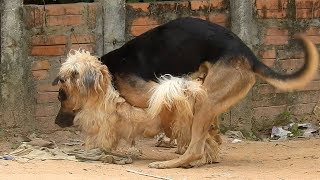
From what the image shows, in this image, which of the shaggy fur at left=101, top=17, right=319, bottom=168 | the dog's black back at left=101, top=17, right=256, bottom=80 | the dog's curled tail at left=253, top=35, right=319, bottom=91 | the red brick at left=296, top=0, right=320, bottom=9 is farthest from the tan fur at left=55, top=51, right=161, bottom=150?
the red brick at left=296, top=0, right=320, bottom=9

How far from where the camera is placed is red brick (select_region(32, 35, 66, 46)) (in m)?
7.63

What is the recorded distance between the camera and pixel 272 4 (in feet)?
26.7

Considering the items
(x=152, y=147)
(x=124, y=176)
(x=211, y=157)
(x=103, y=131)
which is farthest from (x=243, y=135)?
(x=124, y=176)

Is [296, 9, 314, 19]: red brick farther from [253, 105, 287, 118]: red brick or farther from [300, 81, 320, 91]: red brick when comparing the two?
[253, 105, 287, 118]: red brick

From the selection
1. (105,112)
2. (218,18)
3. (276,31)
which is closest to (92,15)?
(218,18)

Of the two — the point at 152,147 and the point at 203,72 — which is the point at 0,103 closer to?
the point at 152,147

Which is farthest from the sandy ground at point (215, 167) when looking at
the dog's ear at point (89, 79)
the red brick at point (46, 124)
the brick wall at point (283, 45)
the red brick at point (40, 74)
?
the red brick at point (40, 74)

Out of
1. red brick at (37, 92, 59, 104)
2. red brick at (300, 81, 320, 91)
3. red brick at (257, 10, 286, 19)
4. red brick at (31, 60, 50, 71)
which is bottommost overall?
red brick at (37, 92, 59, 104)

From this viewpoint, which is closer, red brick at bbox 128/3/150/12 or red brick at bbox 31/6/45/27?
red brick at bbox 31/6/45/27

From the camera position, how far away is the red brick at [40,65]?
7.64 meters

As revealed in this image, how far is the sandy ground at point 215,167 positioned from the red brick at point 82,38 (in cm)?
125

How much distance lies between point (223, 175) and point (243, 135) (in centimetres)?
223

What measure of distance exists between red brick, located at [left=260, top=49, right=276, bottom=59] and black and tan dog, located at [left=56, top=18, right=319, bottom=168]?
6.07 feet

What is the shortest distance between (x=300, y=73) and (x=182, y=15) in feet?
6.64
